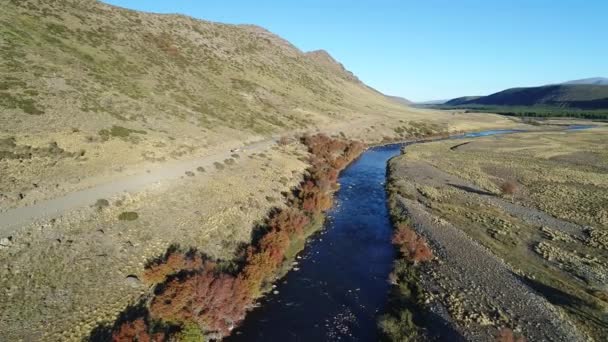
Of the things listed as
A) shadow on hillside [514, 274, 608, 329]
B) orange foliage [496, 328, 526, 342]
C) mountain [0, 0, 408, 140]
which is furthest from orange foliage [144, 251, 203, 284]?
shadow on hillside [514, 274, 608, 329]

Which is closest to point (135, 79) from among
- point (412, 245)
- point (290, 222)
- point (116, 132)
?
point (116, 132)

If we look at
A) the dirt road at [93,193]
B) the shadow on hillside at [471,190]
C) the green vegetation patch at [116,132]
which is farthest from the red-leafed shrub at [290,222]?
the shadow on hillside at [471,190]

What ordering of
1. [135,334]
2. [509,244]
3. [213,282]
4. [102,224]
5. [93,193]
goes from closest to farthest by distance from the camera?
[135,334], [213,282], [102,224], [93,193], [509,244]

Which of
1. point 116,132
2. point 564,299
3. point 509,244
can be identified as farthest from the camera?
point 116,132

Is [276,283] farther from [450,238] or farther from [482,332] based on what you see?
[450,238]

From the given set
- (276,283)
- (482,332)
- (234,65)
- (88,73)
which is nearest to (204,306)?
(276,283)

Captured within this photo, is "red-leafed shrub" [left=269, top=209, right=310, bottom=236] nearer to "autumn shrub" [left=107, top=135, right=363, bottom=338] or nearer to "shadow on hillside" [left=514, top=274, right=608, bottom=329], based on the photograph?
"autumn shrub" [left=107, top=135, right=363, bottom=338]

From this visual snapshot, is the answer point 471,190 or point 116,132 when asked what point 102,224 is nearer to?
point 116,132
